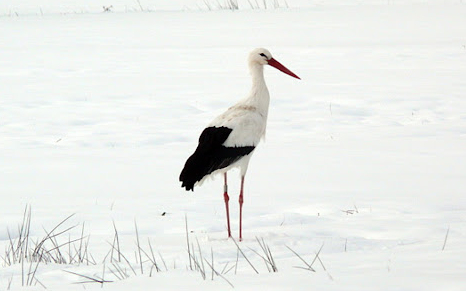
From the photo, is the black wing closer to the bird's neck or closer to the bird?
the bird

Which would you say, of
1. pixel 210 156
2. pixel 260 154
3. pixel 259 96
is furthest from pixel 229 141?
pixel 260 154

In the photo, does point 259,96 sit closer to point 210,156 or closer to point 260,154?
point 210,156

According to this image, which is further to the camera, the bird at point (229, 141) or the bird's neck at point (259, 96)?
the bird's neck at point (259, 96)

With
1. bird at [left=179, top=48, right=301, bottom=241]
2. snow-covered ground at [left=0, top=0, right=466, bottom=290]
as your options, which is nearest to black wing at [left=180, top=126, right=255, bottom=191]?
bird at [left=179, top=48, right=301, bottom=241]

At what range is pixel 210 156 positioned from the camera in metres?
5.90

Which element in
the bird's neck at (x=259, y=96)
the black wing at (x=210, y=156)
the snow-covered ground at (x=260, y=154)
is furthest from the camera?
the bird's neck at (x=259, y=96)

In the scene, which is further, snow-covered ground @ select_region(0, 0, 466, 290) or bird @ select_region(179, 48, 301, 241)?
bird @ select_region(179, 48, 301, 241)

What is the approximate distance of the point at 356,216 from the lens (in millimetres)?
6016

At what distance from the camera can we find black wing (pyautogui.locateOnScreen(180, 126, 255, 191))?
5.77 metres

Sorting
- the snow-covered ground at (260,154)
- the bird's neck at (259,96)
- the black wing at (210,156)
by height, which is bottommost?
the snow-covered ground at (260,154)

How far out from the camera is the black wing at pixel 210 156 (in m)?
5.77

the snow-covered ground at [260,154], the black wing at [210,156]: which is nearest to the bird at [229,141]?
the black wing at [210,156]

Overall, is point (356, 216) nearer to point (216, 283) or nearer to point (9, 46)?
point (216, 283)

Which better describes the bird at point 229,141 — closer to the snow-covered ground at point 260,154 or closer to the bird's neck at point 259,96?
the bird's neck at point 259,96
